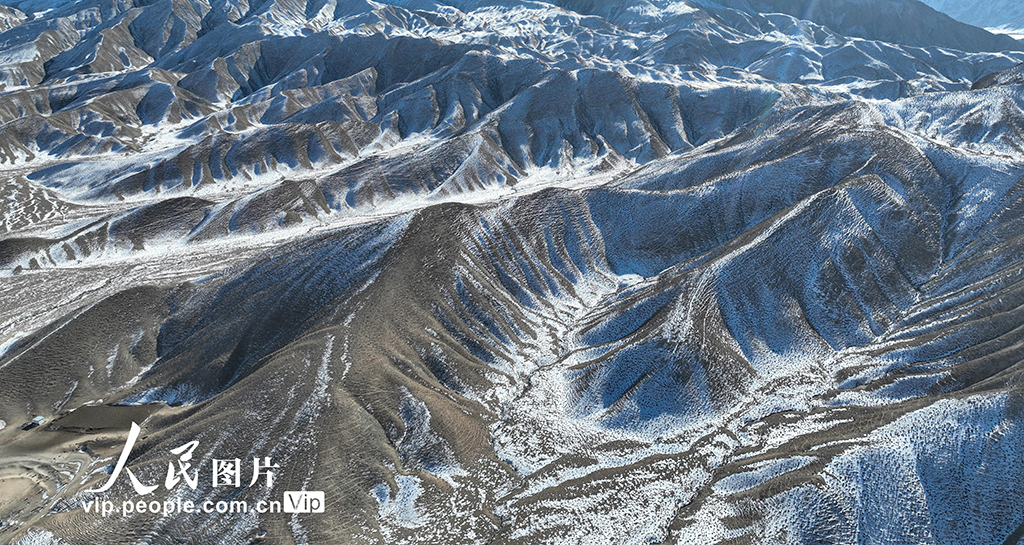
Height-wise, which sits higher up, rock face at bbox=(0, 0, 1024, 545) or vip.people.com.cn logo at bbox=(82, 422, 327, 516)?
rock face at bbox=(0, 0, 1024, 545)

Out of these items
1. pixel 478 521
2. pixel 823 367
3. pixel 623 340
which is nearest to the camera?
pixel 478 521

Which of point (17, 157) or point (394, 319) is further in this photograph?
point (17, 157)

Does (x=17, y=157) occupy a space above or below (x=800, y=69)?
below

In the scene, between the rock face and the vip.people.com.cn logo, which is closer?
the rock face

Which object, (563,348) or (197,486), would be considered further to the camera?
(563,348)

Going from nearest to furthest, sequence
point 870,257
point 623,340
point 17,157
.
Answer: point 623,340 → point 870,257 → point 17,157

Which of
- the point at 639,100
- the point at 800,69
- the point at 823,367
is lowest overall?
the point at 823,367

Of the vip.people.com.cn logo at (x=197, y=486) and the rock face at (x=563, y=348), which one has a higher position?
the rock face at (x=563, y=348)

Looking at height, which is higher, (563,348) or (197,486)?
(563,348)

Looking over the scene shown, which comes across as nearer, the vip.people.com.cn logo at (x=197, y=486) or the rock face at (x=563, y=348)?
the rock face at (x=563, y=348)

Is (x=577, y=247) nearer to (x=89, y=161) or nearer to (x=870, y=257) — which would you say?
(x=870, y=257)

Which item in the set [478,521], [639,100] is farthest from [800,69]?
[478,521]
